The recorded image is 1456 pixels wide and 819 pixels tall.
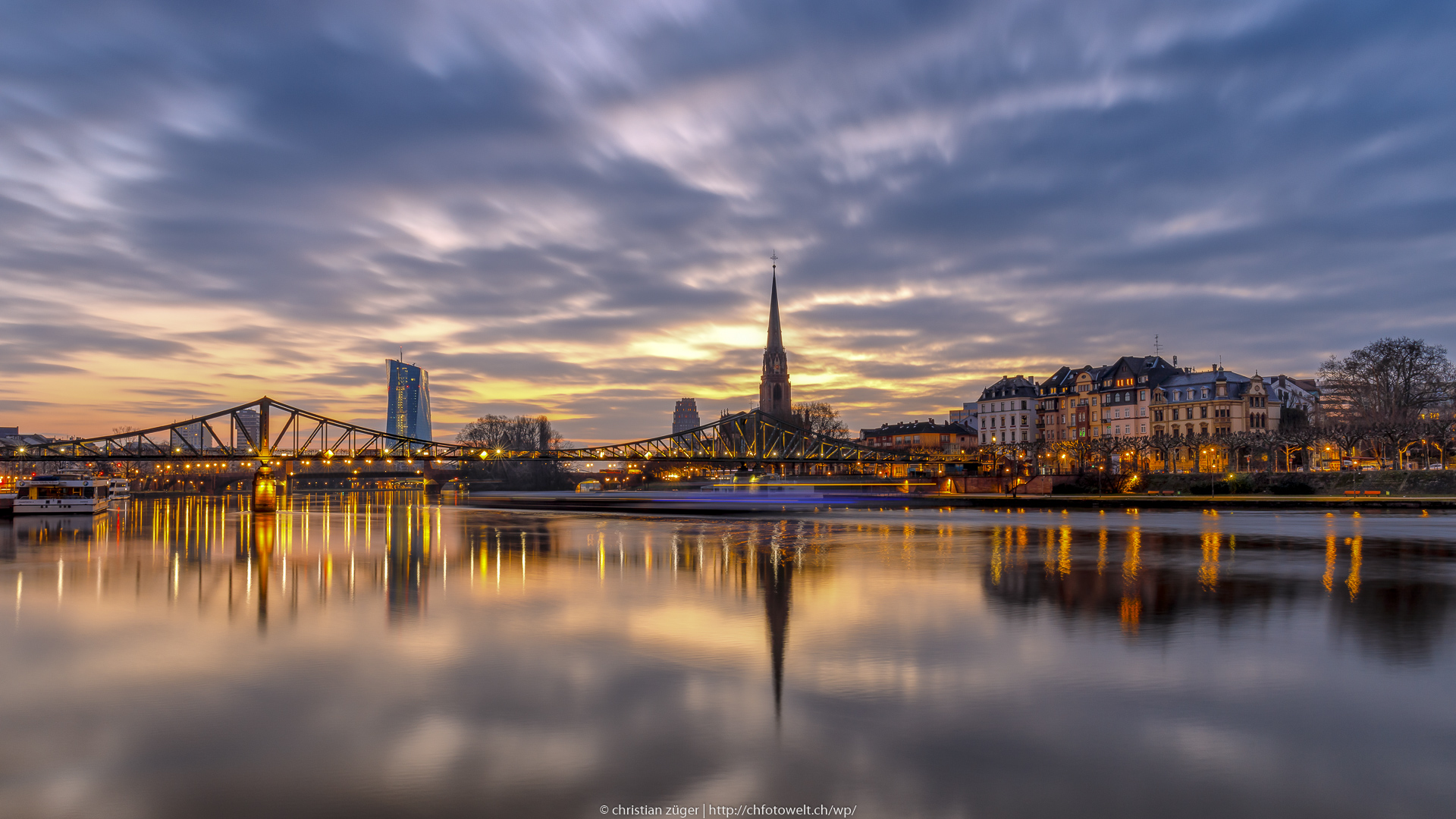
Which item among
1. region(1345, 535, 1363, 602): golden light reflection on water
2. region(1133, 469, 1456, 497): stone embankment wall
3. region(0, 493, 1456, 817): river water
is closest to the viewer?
region(0, 493, 1456, 817): river water

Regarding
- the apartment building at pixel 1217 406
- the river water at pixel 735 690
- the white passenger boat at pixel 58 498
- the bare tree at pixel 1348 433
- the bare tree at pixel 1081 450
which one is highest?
the apartment building at pixel 1217 406

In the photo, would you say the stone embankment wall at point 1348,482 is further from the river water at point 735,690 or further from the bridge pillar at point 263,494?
the bridge pillar at point 263,494

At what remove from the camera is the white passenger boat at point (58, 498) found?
72938mm

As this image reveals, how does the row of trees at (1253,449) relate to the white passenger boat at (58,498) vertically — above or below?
above

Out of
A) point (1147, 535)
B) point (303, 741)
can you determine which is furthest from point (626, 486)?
point (303, 741)

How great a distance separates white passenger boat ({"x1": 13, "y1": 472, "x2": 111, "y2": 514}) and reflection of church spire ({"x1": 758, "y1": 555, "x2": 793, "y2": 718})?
67.4 metres

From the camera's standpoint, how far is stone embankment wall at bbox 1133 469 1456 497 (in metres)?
74.9

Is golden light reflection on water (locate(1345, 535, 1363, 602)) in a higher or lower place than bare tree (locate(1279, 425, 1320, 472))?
lower

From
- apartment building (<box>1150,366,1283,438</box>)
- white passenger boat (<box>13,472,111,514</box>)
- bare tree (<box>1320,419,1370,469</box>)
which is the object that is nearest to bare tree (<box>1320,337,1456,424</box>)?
bare tree (<box>1320,419,1370,469</box>)

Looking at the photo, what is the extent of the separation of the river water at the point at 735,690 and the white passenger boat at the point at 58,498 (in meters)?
54.3

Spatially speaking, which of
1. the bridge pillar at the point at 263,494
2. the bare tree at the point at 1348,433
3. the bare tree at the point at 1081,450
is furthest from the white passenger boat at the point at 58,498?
the bare tree at the point at 1348,433

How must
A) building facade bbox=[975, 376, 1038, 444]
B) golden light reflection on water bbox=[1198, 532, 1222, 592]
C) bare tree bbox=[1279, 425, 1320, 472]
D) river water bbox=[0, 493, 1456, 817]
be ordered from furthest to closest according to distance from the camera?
1. building facade bbox=[975, 376, 1038, 444]
2. bare tree bbox=[1279, 425, 1320, 472]
3. golden light reflection on water bbox=[1198, 532, 1222, 592]
4. river water bbox=[0, 493, 1456, 817]

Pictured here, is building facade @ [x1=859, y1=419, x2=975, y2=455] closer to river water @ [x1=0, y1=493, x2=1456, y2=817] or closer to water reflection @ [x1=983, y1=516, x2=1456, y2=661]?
water reflection @ [x1=983, y1=516, x2=1456, y2=661]

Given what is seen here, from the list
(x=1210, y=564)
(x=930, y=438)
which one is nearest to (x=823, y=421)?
(x=930, y=438)
